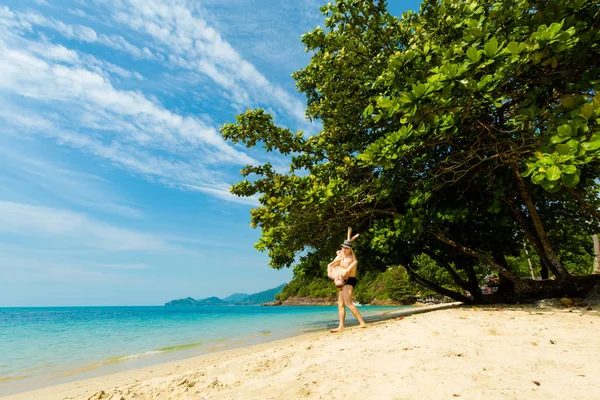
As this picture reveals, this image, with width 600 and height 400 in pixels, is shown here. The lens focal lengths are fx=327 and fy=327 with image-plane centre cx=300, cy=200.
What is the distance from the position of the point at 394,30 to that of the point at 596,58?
4705mm

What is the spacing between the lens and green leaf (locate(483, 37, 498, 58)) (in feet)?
15.5

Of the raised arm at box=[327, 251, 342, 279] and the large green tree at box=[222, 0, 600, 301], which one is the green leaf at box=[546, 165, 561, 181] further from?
the raised arm at box=[327, 251, 342, 279]

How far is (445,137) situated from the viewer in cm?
681

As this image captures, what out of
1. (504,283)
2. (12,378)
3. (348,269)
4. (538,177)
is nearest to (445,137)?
(538,177)

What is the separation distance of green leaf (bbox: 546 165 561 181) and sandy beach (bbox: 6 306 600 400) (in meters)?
2.06

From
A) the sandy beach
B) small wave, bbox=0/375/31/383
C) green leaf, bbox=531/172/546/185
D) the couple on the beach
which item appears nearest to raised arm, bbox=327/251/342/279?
the couple on the beach

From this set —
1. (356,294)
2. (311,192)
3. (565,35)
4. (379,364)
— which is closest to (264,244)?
(311,192)

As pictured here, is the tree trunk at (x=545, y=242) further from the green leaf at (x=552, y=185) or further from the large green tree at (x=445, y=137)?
the green leaf at (x=552, y=185)

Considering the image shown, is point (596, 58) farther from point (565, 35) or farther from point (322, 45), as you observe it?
point (322, 45)

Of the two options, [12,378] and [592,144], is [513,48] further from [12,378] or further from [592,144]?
[12,378]

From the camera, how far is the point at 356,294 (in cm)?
10200

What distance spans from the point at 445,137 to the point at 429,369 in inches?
194

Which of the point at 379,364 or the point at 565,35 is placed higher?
the point at 565,35

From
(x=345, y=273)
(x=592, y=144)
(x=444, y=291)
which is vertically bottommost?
(x=444, y=291)
